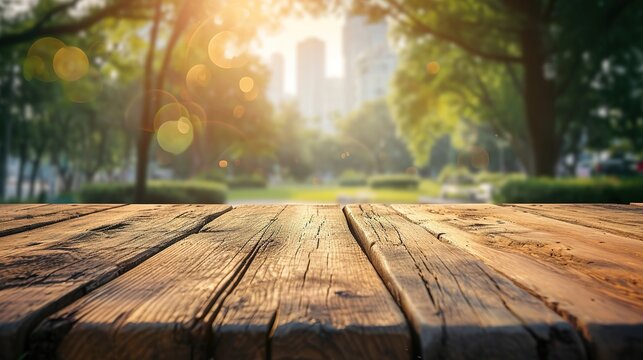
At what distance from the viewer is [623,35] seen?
1584 centimetres

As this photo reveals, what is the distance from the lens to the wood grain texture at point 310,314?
0.81 meters

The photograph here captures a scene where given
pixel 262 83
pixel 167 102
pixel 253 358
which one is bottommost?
pixel 253 358

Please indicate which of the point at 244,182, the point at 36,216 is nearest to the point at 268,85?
the point at 244,182

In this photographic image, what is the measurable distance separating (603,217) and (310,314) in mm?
2154

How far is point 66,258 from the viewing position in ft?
4.48

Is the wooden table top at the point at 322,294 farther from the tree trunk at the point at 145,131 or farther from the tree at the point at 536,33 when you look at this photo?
the tree at the point at 536,33

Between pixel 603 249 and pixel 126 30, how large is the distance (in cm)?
1413

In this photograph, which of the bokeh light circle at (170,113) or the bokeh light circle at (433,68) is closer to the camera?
the bokeh light circle at (433,68)

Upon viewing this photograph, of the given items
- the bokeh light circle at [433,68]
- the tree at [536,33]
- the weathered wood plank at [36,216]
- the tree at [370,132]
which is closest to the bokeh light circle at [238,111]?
the bokeh light circle at [433,68]

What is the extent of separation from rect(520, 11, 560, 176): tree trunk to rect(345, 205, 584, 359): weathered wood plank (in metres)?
12.8

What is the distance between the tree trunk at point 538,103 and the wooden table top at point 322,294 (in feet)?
40.1

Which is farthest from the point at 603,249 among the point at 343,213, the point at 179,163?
the point at 179,163

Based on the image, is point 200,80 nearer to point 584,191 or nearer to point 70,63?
point 70,63

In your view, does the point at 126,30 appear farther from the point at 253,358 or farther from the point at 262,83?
the point at 262,83
